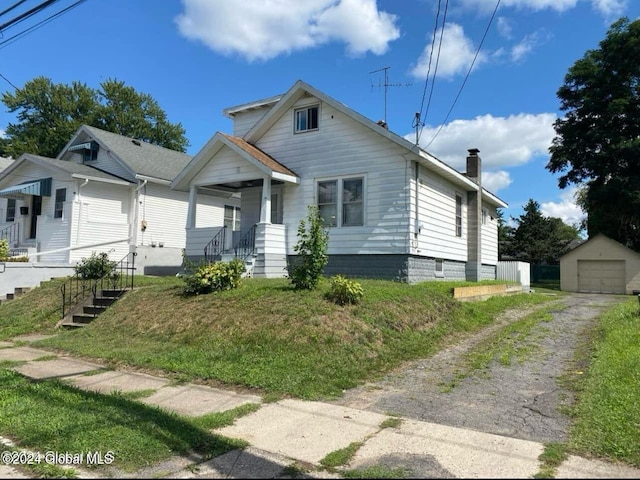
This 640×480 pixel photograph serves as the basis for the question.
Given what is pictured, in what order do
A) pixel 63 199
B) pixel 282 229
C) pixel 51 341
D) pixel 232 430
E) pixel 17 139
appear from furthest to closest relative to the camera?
pixel 17 139
pixel 63 199
pixel 282 229
pixel 51 341
pixel 232 430

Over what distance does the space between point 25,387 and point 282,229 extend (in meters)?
9.86

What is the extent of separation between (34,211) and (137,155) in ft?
16.9

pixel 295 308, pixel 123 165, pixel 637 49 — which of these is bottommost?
pixel 295 308

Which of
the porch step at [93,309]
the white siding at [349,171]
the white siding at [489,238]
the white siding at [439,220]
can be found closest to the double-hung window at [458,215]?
the white siding at [439,220]

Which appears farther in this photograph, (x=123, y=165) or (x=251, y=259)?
(x=123, y=165)

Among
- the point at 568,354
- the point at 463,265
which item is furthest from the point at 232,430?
the point at 463,265

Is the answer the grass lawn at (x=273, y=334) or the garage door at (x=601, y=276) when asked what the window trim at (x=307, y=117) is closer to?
the grass lawn at (x=273, y=334)

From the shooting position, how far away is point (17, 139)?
1672 inches

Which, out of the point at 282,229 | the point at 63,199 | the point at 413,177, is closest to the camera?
the point at 413,177

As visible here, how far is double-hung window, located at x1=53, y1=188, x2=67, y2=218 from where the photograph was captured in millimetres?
20144

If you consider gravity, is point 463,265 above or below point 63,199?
below

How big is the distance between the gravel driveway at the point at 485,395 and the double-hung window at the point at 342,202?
21.7 feet

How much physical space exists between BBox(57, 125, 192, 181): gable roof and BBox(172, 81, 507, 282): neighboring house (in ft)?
17.1

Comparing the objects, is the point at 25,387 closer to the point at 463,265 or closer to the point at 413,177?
the point at 413,177
